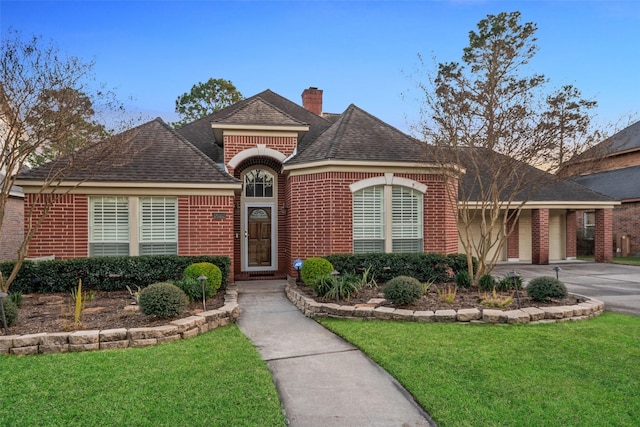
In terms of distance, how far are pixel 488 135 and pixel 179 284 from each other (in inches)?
297

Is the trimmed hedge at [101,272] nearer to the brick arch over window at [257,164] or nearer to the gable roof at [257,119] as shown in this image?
the brick arch over window at [257,164]

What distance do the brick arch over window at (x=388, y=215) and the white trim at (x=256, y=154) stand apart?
105 inches

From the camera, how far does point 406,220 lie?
10977 mm

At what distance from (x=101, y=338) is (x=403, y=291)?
494cm

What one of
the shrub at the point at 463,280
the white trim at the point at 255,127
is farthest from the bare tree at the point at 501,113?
the white trim at the point at 255,127

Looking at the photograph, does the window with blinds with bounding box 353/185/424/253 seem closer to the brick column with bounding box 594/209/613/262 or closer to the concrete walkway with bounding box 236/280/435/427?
the concrete walkway with bounding box 236/280/435/427

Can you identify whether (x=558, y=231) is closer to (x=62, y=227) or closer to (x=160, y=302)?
(x=160, y=302)

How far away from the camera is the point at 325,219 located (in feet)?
34.2

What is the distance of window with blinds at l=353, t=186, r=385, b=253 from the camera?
1069 centimetres

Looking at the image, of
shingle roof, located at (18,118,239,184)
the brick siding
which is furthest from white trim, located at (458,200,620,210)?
the brick siding

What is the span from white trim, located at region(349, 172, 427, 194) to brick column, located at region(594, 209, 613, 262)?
38.0 feet

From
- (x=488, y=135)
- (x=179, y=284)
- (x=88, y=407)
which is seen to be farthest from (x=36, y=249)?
(x=488, y=135)

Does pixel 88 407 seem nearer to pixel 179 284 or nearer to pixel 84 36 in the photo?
pixel 179 284

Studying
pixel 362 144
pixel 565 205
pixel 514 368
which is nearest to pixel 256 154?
pixel 362 144
